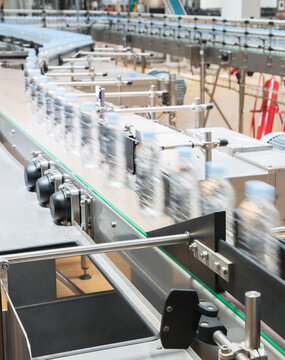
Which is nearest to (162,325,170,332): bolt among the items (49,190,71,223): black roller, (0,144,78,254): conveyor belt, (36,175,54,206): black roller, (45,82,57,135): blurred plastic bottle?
(0,144,78,254): conveyor belt

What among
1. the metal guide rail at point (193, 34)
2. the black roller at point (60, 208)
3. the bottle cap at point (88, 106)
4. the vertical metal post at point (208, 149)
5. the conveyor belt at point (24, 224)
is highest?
the metal guide rail at point (193, 34)

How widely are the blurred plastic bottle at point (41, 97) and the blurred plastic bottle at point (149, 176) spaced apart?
134 cm

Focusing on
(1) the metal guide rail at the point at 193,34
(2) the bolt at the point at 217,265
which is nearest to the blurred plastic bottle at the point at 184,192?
(2) the bolt at the point at 217,265

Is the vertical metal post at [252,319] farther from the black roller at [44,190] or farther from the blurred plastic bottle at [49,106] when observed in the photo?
the blurred plastic bottle at [49,106]

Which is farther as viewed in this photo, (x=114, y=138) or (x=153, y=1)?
(x=153, y=1)

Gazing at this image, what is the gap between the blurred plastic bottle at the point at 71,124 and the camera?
265 cm

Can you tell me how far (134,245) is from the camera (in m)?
1.35

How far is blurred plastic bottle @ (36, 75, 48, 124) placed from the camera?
3251mm

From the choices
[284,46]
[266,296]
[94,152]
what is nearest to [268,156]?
[94,152]

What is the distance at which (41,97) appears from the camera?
3.33m

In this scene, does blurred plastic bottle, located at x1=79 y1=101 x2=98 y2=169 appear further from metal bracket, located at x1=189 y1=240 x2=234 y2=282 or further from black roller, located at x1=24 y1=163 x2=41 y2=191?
metal bracket, located at x1=189 y1=240 x2=234 y2=282

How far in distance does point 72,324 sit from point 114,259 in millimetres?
343

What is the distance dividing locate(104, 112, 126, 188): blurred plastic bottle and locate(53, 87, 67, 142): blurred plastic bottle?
1.87 ft

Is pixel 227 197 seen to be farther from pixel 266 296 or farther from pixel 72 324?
pixel 72 324
